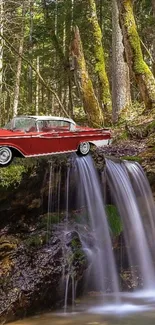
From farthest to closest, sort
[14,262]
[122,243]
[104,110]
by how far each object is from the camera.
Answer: [104,110] < [122,243] < [14,262]

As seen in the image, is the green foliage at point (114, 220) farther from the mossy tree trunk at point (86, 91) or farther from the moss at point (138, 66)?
the mossy tree trunk at point (86, 91)

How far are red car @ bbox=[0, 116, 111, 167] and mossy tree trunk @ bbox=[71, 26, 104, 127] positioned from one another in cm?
710

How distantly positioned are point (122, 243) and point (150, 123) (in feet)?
15.7

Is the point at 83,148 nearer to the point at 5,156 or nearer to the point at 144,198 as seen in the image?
the point at 5,156

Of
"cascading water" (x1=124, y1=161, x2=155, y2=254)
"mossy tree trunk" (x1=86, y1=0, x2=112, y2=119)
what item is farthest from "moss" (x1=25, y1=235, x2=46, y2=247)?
"mossy tree trunk" (x1=86, y1=0, x2=112, y2=119)

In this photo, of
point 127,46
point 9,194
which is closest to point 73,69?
point 127,46

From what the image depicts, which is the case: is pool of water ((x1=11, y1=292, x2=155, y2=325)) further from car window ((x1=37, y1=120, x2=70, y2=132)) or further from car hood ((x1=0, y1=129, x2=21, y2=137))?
car window ((x1=37, y1=120, x2=70, y2=132))

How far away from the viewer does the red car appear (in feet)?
20.0

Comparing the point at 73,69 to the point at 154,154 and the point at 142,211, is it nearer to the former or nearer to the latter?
the point at 154,154

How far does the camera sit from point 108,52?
2686 centimetres

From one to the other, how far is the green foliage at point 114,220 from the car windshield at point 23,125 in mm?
2986

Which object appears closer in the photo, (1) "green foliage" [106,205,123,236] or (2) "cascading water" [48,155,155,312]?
(2) "cascading water" [48,155,155,312]

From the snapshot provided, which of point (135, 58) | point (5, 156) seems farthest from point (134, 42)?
point (5, 156)

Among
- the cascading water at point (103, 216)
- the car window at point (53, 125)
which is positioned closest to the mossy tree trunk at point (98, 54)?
the cascading water at point (103, 216)
